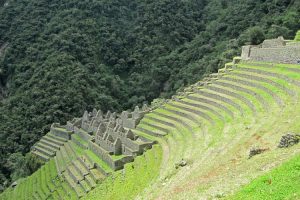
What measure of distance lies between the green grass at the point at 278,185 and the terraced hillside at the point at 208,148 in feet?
0.16

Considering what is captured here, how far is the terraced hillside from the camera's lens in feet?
40.9

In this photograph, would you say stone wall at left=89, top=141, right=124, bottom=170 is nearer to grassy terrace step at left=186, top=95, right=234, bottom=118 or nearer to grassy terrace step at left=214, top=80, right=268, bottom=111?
grassy terrace step at left=186, top=95, right=234, bottom=118

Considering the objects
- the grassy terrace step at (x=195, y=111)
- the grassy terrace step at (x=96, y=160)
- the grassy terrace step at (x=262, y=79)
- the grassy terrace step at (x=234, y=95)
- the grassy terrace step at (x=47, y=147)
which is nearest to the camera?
A: the grassy terrace step at (x=262, y=79)

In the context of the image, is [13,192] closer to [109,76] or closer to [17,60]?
[109,76]

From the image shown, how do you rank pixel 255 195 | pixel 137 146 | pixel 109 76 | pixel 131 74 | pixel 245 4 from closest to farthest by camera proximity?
pixel 255 195 < pixel 137 146 < pixel 245 4 < pixel 109 76 < pixel 131 74

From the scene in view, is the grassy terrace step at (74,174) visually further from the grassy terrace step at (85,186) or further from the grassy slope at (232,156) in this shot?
the grassy slope at (232,156)

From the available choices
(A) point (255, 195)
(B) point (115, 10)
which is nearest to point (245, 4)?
(B) point (115, 10)

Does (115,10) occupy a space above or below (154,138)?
above

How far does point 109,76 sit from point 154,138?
4489cm

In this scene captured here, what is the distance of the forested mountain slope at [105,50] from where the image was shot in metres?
52.5

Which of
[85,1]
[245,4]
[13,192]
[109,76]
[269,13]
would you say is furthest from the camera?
[85,1]

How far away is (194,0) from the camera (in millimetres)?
88062

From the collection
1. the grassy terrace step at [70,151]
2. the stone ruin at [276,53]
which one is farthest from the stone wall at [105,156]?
the stone ruin at [276,53]

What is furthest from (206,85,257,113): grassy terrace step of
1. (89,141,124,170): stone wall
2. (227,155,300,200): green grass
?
(227,155,300,200): green grass
